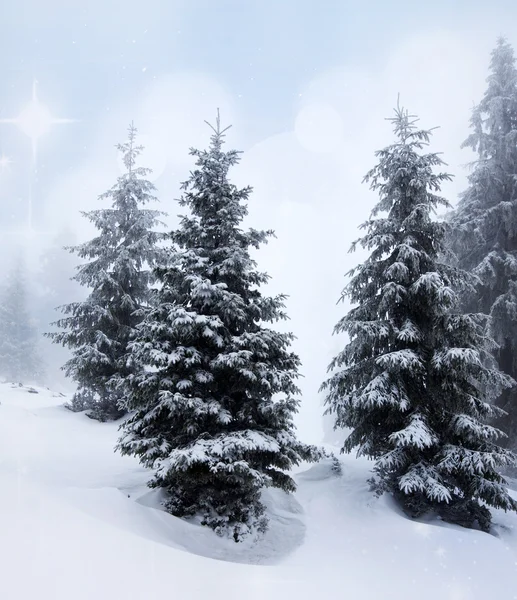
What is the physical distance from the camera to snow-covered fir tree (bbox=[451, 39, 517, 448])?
45.2 feet

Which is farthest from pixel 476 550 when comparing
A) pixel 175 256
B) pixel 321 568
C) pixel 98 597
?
pixel 175 256

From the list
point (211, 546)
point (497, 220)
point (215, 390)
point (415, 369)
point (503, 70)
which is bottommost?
point (211, 546)

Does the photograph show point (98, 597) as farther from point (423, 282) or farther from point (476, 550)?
point (423, 282)

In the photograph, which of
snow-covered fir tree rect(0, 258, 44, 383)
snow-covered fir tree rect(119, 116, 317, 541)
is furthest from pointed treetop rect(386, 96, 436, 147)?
snow-covered fir tree rect(0, 258, 44, 383)

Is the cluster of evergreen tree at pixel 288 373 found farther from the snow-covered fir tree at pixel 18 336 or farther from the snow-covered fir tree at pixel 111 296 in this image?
the snow-covered fir tree at pixel 18 336

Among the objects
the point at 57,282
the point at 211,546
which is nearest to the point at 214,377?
the point at 211,546

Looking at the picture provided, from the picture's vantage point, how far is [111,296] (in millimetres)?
17062

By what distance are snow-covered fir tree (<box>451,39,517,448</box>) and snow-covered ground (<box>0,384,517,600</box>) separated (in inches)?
270

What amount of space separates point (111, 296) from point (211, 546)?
40.9 ft

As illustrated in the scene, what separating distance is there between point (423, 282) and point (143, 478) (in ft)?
28.5

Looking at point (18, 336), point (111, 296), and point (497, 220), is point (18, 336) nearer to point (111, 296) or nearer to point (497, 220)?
point (111, 296)

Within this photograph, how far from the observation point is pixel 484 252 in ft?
51.0

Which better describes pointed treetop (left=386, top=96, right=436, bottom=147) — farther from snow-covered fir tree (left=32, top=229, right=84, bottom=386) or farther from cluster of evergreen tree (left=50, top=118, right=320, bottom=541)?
snow-covered fir tree (left=32, top=229, right=84, bottom=386)

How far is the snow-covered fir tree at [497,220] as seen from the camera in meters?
13.8
